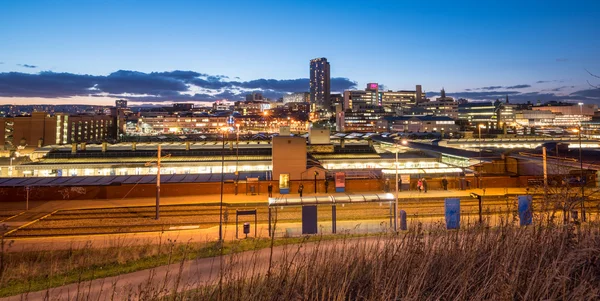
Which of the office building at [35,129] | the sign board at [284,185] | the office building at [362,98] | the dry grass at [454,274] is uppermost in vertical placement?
the office building at [362,98]

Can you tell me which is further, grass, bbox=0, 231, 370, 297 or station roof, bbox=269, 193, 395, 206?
station roof, bbox=269, 193, 395, 206

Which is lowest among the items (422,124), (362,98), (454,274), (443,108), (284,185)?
(284,185)

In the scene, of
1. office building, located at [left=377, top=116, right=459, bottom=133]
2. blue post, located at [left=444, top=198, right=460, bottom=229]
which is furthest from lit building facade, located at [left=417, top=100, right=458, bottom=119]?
blue post, located at [left=444, top=198, right=460, bottom=229]

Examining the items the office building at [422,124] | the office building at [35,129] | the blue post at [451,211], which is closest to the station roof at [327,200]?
the blue post at [451,211]

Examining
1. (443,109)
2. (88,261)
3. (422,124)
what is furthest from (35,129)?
(443,109)

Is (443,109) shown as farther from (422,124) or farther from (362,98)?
(362,98)

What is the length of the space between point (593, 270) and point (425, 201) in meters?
16.0

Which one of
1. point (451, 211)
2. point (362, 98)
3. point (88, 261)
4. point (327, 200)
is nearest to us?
point (88, 261)

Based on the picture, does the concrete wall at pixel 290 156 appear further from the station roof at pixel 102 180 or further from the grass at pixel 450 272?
the grass at pixel 450 272

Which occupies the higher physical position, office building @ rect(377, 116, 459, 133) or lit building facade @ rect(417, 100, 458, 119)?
lit building facade @ rect(417, 100, 458, 119)

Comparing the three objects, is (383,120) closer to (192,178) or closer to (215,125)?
(215,125)

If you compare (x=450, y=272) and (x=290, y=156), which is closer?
(x=450, y=272)

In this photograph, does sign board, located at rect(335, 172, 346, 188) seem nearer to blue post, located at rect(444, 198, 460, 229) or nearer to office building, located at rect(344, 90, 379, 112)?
blue post, located at rect(444, 198, 460, 229)

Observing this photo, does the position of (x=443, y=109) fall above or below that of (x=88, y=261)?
above
